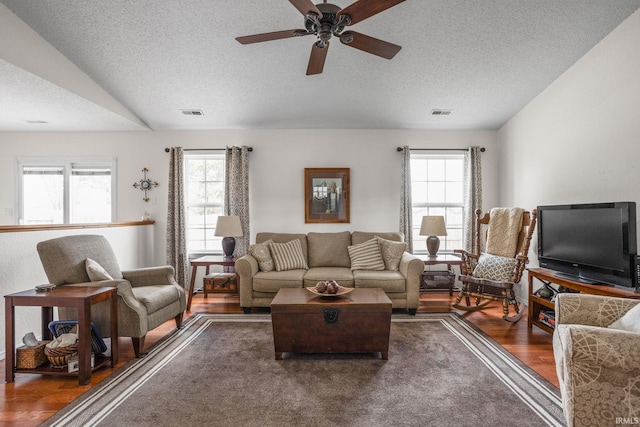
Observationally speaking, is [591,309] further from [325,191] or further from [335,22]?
[325,191]

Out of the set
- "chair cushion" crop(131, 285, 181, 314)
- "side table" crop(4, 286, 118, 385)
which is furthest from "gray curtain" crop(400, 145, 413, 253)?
"side table" crop(4, 286, 118, 385)

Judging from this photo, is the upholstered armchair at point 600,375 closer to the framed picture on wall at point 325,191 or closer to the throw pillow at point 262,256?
the throw pillow at point 262,256

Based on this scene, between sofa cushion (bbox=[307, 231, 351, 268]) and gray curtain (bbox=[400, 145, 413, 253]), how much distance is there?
92cm

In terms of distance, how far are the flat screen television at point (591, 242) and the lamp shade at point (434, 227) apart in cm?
Answer: 110

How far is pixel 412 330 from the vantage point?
3305mm

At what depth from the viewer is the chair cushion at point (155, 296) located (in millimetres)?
2813

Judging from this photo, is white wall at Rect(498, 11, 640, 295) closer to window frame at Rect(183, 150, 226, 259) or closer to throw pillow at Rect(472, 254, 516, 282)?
throw pillow at Rect(472, 254, 516, 282)

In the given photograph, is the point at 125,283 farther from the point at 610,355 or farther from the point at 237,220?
the point at 610,355

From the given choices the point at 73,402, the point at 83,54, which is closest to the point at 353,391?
the point at 73,402

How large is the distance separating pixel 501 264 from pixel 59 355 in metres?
4.17

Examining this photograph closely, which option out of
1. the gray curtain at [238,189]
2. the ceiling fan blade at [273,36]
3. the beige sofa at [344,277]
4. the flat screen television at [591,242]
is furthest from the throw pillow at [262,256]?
the flat screen television at [591,242]

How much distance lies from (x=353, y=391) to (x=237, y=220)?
285cm

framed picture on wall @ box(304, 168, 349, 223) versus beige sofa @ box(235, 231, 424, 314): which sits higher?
framed picture on wall @ box(304, 168, 349, 223)

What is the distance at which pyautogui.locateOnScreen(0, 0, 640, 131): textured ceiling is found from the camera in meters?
2.81
